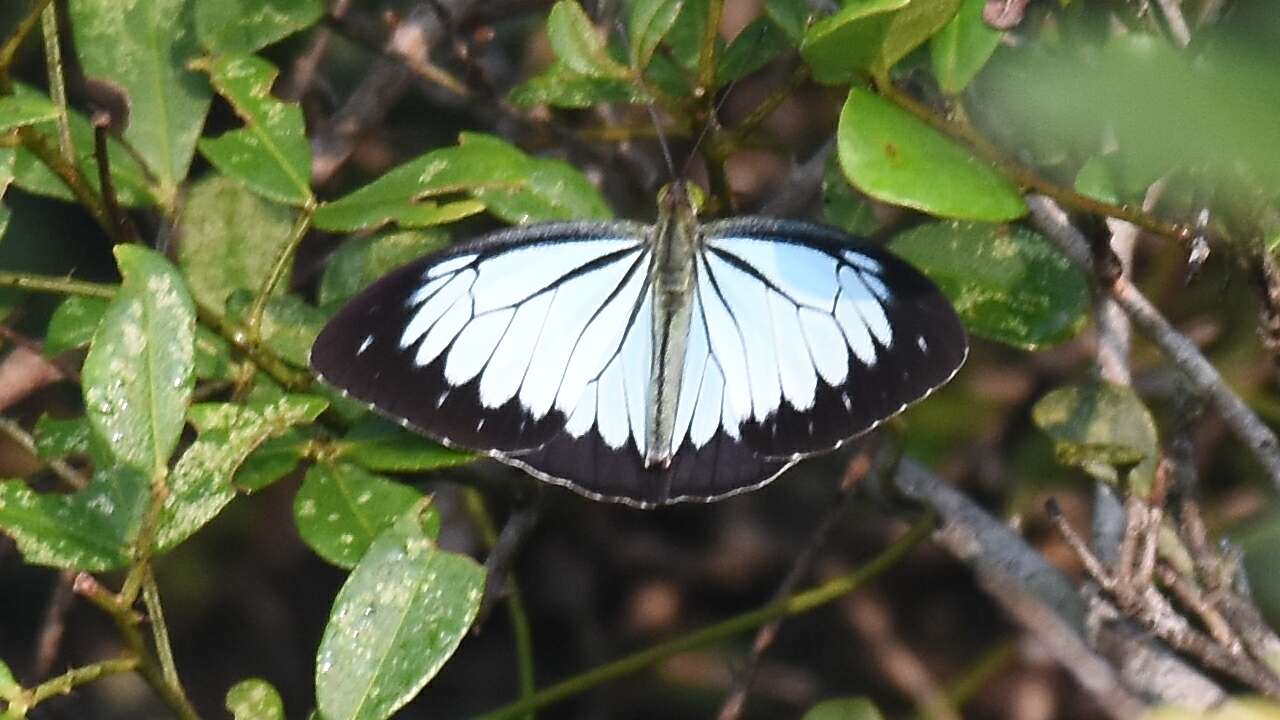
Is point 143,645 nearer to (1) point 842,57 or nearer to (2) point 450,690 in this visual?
(1) point 842,57

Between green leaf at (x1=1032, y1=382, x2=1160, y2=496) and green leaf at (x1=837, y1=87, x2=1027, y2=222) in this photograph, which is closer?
green leaf at (x1=837, y1=87, x2=1027, y2=222)

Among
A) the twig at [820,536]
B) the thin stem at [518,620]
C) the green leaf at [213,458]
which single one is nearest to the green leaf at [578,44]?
the green leaf at [213,458]

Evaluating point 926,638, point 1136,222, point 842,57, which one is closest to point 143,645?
point 842,57

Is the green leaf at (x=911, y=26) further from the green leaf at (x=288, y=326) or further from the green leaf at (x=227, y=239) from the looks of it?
the green leaf at (x=227, y=239)

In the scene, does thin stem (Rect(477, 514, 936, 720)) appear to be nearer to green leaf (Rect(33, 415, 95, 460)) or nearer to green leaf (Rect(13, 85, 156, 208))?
green leaf (Rect(33, 415, 95, 460))

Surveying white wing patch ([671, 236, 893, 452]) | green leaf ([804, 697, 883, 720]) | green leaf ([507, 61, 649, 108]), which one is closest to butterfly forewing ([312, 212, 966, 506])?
white wing patch ([671, 236, 893, 452])

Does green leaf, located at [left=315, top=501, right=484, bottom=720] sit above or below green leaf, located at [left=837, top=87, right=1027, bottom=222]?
below
